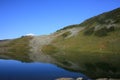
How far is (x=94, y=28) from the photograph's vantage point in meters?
154

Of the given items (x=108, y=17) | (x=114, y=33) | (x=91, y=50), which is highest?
(x=108, y=17)

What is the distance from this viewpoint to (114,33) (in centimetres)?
13462

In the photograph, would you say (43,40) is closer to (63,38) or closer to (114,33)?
(63,38)

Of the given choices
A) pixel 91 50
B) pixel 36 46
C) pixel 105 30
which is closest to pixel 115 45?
pixel 91 50

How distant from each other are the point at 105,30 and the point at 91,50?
73.2ft

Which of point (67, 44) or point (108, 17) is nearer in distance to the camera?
point (67, 44)

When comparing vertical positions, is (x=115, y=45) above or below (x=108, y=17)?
below

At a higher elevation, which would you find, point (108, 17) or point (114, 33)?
point (108, 17)

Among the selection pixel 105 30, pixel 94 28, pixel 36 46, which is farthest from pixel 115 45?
pixel 36 46

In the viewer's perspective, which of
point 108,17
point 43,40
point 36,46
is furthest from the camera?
point 43,40

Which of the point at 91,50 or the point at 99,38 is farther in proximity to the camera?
the point at 99,38

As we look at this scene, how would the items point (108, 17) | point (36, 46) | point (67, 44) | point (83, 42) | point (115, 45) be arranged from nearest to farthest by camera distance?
point (115, 45), point (83, 42), point (67, 44), point (108, 17), point (36, 46)

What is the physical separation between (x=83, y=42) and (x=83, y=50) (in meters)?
12.3

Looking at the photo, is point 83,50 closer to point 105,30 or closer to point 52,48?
point 105,30
